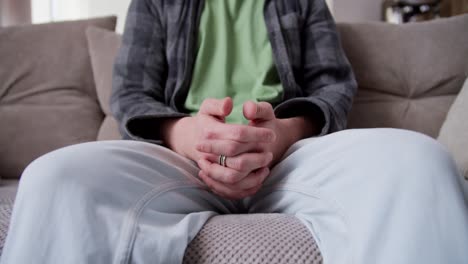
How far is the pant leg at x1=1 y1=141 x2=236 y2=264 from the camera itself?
38cm

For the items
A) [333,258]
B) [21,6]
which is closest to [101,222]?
[333,258]

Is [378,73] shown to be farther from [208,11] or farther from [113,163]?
[113,163]

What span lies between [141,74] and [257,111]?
357 mm

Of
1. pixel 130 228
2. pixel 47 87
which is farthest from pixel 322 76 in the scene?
pixel 47 87

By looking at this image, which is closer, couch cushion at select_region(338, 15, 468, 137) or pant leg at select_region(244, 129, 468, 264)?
pant leg at select_region(244, 129, 468, 264)

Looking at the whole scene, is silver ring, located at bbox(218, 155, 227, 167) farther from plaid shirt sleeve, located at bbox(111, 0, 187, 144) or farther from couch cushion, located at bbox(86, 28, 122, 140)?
couch cushion, located at bbox(86, 28, 122, 140)

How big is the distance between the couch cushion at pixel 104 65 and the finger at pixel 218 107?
0.63 meters

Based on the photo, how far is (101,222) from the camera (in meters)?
0.40

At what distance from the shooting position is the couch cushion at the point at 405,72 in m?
1.14

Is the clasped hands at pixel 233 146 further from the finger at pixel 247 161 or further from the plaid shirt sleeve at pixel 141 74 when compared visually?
the plaid shirt sleeve at pixel 141 74

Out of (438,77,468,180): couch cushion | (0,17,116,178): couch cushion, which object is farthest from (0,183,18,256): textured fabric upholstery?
(438,77,468,180): couch cushion

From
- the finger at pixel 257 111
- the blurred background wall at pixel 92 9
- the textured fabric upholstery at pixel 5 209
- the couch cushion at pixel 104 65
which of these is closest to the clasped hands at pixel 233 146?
the finger at pixel 257 111

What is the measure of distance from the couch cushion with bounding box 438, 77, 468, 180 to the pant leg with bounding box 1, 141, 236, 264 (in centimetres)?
63

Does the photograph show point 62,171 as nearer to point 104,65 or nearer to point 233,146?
point 233,146
